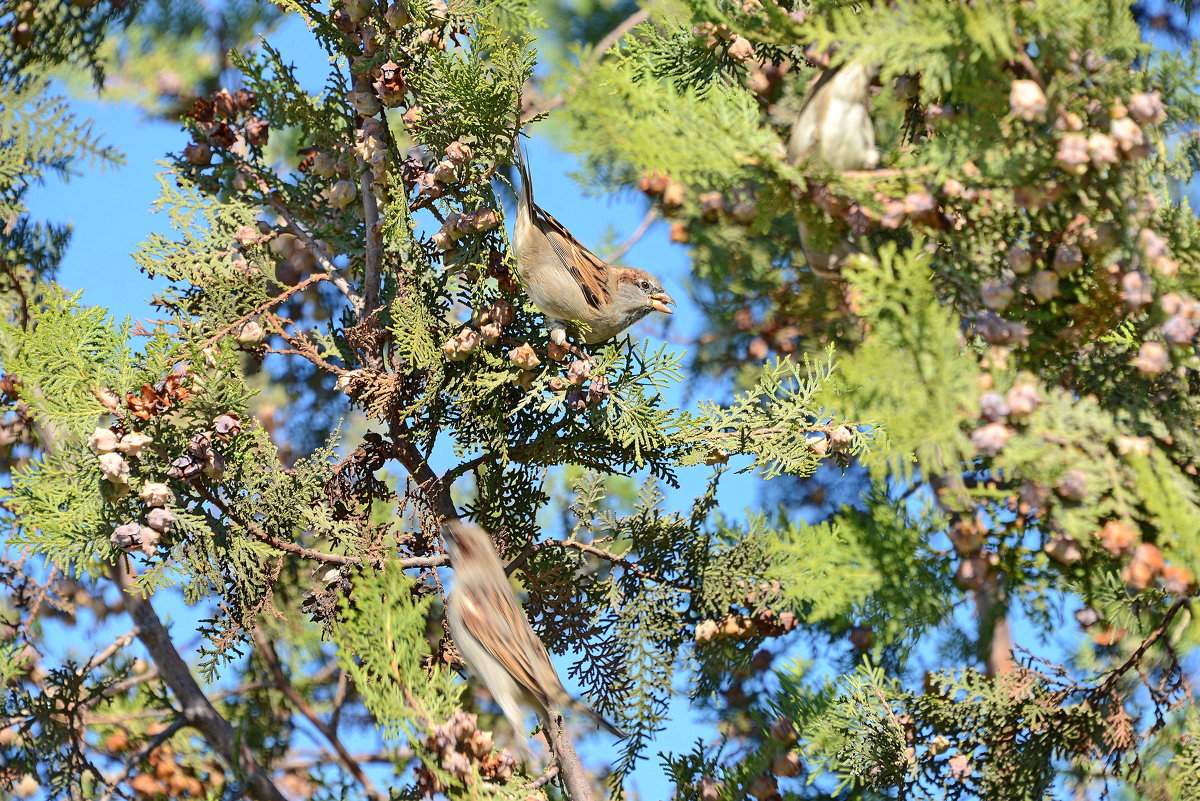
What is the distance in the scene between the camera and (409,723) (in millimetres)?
1493

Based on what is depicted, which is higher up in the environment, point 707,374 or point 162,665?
point 707,374

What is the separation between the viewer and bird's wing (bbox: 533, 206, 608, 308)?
1.77m

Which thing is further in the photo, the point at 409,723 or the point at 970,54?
the point at 409,723

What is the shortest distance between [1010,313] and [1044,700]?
31.1 inches

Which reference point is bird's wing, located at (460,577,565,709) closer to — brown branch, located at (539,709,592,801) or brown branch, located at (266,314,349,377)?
brown branch, located at (539,709,592,801)

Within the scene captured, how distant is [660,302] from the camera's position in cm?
198

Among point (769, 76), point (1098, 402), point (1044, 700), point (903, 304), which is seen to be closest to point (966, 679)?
point (1044, 700)

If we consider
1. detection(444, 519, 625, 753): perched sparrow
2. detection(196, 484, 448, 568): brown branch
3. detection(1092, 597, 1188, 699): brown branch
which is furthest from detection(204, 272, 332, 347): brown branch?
detection(1092, 597, 1188, 699): brown branch

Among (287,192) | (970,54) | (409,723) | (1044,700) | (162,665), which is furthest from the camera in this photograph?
(162,665)

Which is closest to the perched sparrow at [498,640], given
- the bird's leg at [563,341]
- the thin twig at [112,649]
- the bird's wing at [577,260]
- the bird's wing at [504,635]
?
the bird's wing at [504,635]

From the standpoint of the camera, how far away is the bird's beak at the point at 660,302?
6.44 feet

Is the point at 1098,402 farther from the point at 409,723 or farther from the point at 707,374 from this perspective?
the point at 707,374

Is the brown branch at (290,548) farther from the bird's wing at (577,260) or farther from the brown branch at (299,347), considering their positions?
the bird's wing at (577,260)

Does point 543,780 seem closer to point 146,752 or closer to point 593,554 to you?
point 593,554
